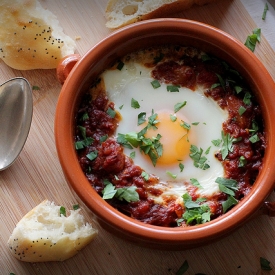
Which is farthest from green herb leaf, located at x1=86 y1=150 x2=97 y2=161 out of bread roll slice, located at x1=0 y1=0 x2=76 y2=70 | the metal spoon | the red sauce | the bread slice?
the bread slice

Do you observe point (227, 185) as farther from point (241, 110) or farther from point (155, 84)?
point (155, 84)

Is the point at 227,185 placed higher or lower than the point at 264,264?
higher

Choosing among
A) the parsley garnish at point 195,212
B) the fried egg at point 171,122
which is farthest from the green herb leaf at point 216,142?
the parsley garnish at point 195,212

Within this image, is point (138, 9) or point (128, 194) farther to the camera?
point (138, 9)

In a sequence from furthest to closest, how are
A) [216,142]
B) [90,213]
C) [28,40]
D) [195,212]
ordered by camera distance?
[28,40] → [90,213] → [216,142] → [195,212]

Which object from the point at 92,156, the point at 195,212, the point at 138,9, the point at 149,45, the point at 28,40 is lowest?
the point at 195,212

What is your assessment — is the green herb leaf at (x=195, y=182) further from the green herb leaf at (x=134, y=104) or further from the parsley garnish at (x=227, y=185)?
the green herb leaf at (x=134, y=104)

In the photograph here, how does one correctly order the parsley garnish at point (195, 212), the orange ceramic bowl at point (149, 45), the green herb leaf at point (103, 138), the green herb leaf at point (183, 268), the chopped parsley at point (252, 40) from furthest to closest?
the chopped parsley at point (252, 40), the green herb leaf at point (183, 268), the green herb leaf at point (103, 138), the parsley garnish at point (195, 212), the orange ceramic bowl at point (149, 45)

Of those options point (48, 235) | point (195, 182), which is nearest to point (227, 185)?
point (195, 182)
